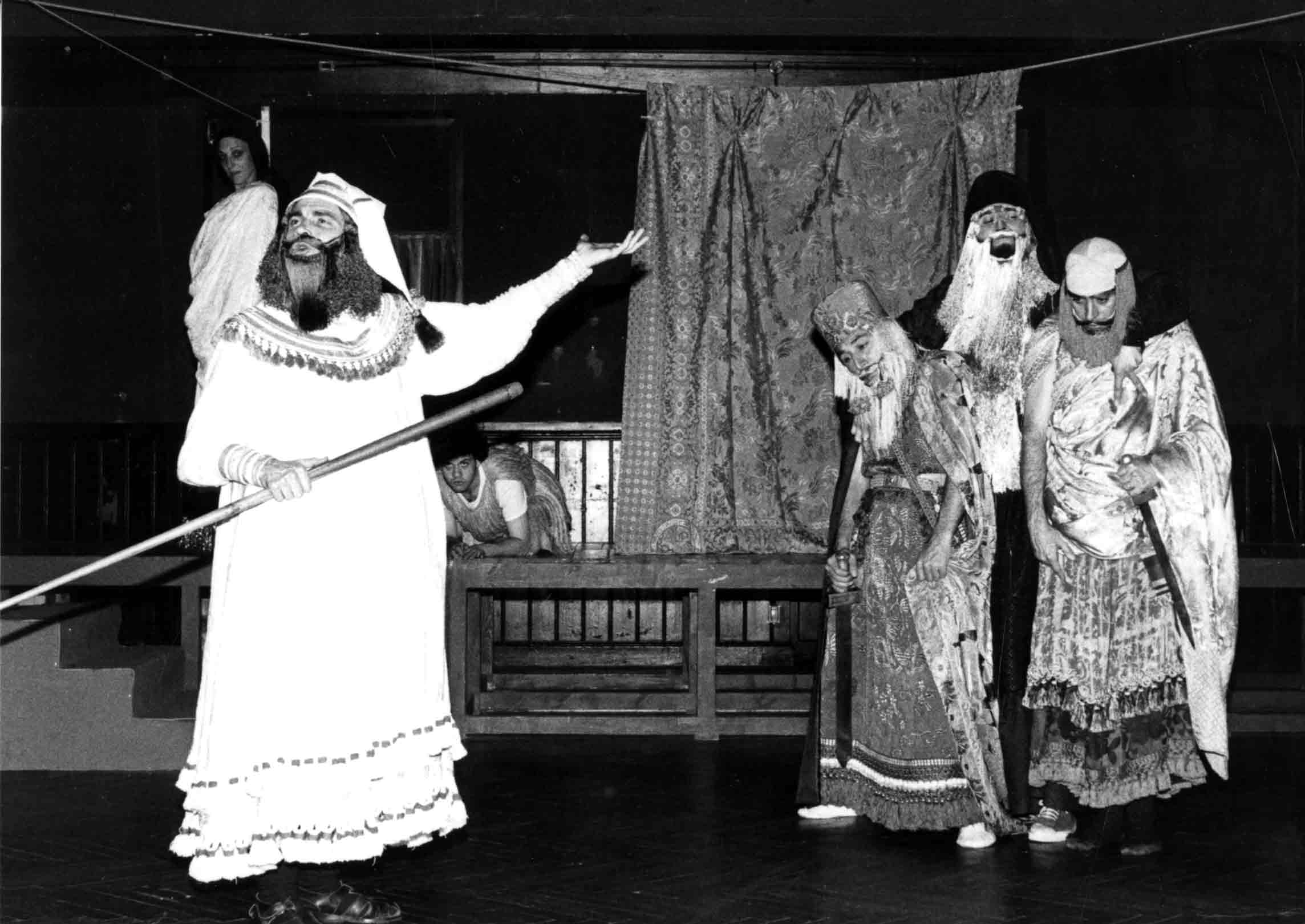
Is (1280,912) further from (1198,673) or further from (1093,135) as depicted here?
(1093,135)

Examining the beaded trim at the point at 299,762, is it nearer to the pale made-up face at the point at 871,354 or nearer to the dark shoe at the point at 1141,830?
the pale made-up face at the point at 871,354

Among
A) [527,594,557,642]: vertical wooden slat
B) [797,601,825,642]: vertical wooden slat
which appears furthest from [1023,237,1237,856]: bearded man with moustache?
[527,594,557,642]: vertical wooden slat

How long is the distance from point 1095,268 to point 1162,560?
3.22 feet

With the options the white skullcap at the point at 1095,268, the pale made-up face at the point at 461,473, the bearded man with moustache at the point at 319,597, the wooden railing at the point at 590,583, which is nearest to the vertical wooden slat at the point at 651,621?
the wooden railing at the point at 590,583

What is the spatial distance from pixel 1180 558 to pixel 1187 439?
1.28ft

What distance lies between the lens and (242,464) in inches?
178

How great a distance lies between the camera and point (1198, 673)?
18.0 feet

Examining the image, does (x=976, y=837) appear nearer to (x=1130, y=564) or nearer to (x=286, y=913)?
(x=1130, y=564)

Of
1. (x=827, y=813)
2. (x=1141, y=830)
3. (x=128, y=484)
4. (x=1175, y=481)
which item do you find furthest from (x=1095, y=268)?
(x=128, y=484)

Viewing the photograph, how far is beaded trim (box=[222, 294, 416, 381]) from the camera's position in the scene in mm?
4707

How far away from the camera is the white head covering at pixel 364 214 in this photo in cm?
484

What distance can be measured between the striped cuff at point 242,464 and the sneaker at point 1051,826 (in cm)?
287

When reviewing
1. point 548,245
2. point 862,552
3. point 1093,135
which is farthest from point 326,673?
point 1093,135

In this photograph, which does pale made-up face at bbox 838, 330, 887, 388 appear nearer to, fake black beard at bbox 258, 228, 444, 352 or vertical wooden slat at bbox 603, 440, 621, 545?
fake black beard at bbox 258, 228, 444, 352
